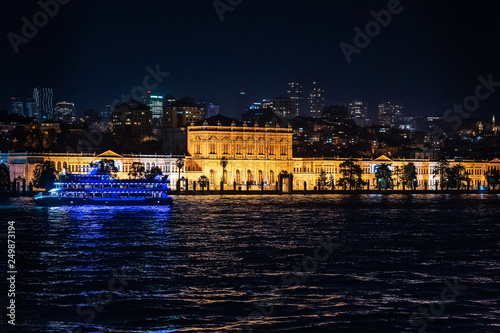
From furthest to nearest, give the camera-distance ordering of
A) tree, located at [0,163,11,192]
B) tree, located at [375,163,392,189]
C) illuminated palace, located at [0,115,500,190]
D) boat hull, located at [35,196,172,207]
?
tree, located at [375,163,392,189] < illuminated palace, located at [0,115,500,190] < tree, located at [0,163,11,192] < boat hull, located at [35,196,172,207]

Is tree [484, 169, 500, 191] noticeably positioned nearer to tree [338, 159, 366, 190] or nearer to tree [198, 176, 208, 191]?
tree [338, 159, 366, 190]

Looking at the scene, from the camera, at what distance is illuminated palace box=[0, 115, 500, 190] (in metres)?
144

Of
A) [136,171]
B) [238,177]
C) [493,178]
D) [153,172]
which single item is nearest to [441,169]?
[493,178]

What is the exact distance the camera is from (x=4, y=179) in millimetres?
134625

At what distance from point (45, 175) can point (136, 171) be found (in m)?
17.9

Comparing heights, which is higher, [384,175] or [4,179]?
[384,175]

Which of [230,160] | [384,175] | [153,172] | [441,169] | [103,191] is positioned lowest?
[103,191]

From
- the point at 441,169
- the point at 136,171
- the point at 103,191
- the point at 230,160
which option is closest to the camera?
the point at 103,191

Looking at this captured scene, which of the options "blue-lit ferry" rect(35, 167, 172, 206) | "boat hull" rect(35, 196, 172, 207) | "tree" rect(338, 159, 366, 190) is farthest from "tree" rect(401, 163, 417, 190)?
"boat hull" rect(35, 196, 172, 207)

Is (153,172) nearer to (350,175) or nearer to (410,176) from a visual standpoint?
(350,175)

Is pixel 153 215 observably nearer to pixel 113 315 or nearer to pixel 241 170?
pixel 113 315

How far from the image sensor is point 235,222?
69.9 meters

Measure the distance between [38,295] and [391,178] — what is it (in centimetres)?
13874

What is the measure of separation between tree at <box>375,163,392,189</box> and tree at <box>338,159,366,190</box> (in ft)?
12.9
